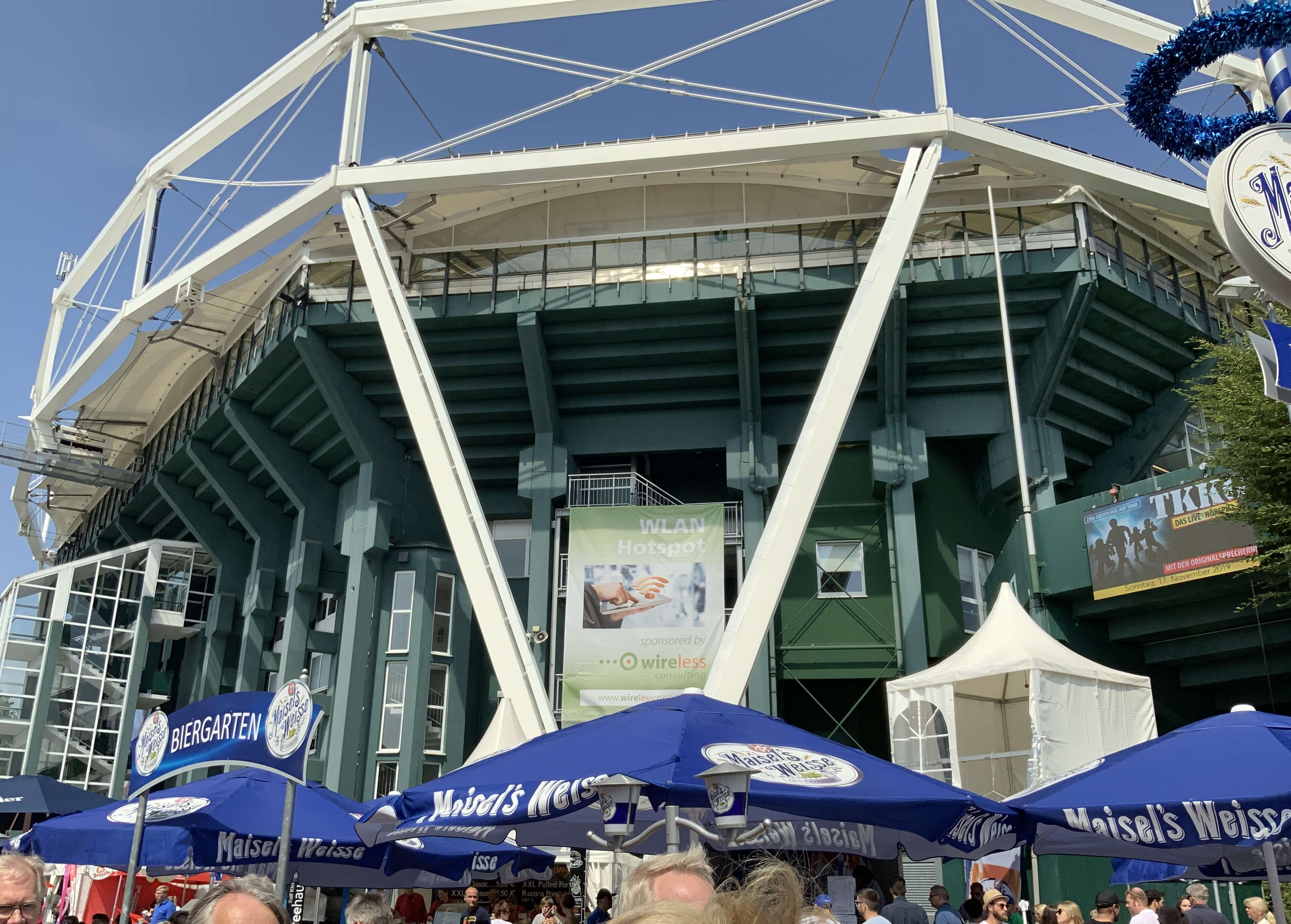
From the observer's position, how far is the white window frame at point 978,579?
83.5ft

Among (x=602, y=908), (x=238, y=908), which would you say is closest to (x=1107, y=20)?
(x=602, y=908)

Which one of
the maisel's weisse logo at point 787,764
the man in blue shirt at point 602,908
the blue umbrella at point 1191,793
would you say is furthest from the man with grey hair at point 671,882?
the man in blue shirt at point 602,908

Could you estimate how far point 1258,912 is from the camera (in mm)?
10477

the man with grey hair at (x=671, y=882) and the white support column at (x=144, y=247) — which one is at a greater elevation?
the white support column at (x=144, y=247)

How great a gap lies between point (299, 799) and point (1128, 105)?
10.4 meters

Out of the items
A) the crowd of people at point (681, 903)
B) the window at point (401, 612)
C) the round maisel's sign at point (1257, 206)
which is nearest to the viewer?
the crowd of people at point (681, 903)

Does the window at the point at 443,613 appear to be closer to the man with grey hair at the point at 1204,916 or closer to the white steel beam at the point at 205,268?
the white steel beam at the point at 205,268

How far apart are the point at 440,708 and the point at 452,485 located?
8631 millimetres

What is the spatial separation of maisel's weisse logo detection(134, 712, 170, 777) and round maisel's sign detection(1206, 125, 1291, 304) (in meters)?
9.19

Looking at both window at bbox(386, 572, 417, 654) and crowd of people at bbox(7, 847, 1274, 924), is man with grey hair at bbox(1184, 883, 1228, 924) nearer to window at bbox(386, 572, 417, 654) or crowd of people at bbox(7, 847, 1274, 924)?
crowd of people at bbox(7, 847, 1274, 924)

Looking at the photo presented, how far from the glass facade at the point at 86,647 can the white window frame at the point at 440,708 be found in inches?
526

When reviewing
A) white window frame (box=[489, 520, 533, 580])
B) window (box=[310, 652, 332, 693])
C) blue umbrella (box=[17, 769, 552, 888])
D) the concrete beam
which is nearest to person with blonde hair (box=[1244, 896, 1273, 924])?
blue umbrella (box=[17, 769, 552, 888])

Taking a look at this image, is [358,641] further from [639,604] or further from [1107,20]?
[1107,20]

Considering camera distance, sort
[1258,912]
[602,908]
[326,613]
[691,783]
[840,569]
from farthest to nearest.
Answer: [326,613] → [840,569] → [602,908] → [1258,912] → [691,783]
